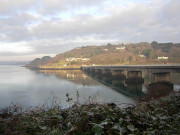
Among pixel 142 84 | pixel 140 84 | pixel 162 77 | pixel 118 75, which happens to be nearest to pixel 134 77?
pixel 142 84

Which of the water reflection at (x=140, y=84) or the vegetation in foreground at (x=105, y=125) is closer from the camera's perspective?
the vegetation in foreground at (x=105, y=125)

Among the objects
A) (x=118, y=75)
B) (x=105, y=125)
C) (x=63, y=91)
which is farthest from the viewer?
(x=118, y=75)

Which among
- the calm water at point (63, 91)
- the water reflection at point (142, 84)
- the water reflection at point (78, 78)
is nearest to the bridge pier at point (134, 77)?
the water reflection at point (142, 84)

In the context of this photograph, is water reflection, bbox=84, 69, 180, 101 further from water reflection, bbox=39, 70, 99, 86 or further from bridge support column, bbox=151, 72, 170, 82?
water reflection, bbox=39, 70, 99, 86

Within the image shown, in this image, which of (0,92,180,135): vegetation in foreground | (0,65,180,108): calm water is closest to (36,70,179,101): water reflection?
(0,65,180,108): calm water

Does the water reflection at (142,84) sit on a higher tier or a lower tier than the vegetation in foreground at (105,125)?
lower

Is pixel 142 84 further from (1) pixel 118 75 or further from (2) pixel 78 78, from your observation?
(2) pixel 78 78

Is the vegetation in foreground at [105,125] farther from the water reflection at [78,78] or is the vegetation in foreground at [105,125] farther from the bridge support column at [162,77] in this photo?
the water reflection at [78,78]

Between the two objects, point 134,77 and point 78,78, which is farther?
point 78,78

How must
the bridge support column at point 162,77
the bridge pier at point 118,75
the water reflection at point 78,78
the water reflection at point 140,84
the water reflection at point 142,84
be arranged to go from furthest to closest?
the bridge pier at point 118,75 → the water reflection at point 78,78 → the bridge support column at point 162,77 → the water reflection at point 140,84 → the water reflection at point 142,84

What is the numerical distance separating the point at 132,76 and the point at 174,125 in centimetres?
3910

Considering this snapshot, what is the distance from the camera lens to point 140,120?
14.4 feet

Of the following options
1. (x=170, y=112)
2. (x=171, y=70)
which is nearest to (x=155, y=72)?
(x=171, y=70)

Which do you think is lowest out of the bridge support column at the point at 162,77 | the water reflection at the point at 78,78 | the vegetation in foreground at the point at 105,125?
the water reflection at the point at 78,78
